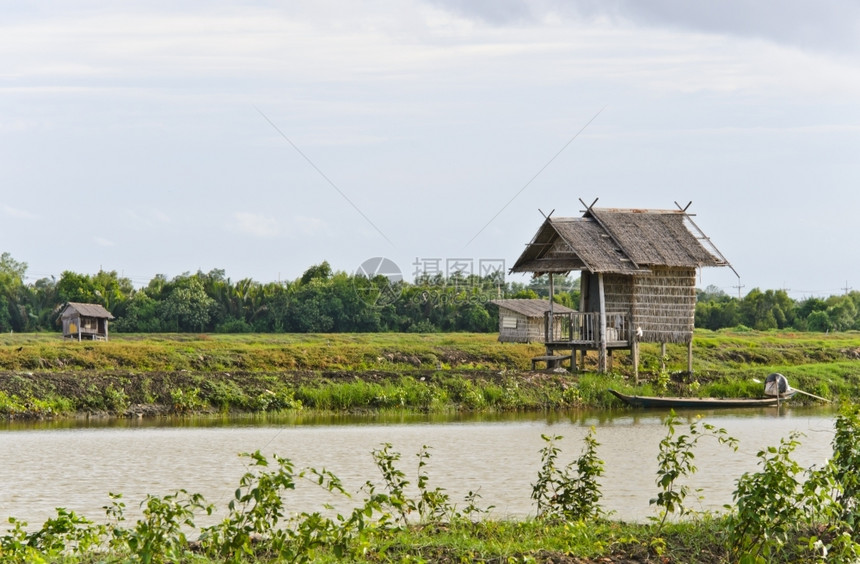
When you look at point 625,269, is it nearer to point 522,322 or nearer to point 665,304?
point 665,304

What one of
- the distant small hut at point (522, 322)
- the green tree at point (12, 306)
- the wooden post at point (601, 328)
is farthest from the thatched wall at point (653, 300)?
the green tree at point (12, 306)

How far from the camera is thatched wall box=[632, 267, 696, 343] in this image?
26.3m

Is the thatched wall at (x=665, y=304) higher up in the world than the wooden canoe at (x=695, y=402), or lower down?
higher up

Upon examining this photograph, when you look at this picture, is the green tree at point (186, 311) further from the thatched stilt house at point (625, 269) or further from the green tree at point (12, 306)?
the thatched stilt house at point (625, 269)

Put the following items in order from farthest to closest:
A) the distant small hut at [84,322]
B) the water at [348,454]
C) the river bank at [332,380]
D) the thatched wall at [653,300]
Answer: the distant small hut at [84,322] → the thatched wall at [653,300] → the river bank at [332,380] → the water at [348,454]

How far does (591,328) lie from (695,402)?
375 centimetres

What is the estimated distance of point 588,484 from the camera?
8.64 meters

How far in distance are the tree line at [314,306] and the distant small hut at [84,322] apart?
973cm

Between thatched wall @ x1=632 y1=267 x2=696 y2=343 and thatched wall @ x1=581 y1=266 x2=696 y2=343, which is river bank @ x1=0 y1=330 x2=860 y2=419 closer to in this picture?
thatched wall @ x1=632 y1=267 x2=696 y2=343

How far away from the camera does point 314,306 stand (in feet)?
175

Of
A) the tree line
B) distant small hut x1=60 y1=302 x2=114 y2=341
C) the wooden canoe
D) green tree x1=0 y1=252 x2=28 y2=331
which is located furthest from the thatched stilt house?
green tree x1=0 y1=252 x2=28 y2=331

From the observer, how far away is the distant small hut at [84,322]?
42219mm

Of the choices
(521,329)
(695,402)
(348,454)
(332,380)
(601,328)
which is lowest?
(348,454)

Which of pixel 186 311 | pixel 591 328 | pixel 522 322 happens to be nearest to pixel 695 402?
pixel 591 328
